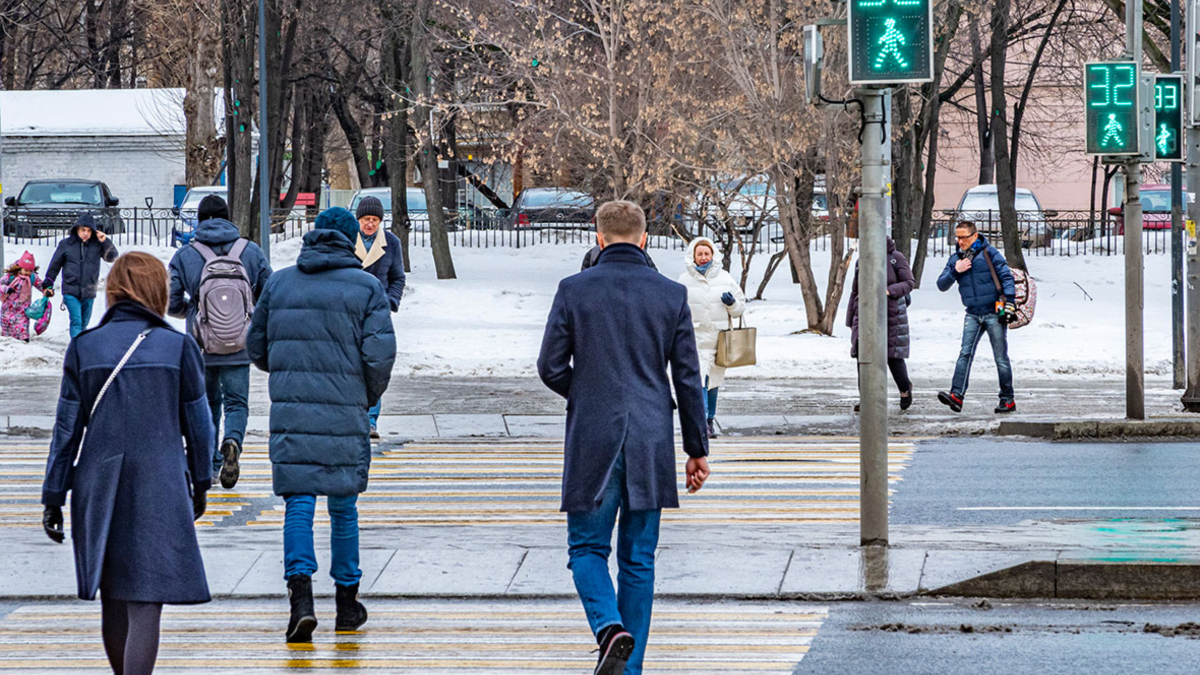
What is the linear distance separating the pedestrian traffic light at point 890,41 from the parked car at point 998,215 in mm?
28215

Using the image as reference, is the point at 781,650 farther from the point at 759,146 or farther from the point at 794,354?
the point at 759,146

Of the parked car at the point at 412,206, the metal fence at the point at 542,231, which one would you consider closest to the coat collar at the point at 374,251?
the metal fence at the point at 542,231

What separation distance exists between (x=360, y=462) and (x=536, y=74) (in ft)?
76.0

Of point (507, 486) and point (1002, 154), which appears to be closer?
point (507, 486)

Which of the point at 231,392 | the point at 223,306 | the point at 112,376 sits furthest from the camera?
the point at 231,392

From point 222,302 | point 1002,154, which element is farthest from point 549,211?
point 222,302

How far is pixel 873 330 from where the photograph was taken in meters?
9.10

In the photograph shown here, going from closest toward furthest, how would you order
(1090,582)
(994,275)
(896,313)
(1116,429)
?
(1090,582) < (1116,429) < (896,313) < (994,275)

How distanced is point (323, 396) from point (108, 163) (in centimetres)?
4209

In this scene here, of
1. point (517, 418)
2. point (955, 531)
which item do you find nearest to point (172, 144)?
point (517, 418)

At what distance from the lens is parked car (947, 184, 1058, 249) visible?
3916 centimetres

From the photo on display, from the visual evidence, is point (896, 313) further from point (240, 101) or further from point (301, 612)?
point (240, 101)

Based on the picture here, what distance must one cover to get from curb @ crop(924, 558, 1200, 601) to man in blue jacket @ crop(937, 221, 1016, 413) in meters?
8.45

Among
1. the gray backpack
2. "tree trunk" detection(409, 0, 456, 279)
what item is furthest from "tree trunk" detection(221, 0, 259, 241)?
the gray backpack
